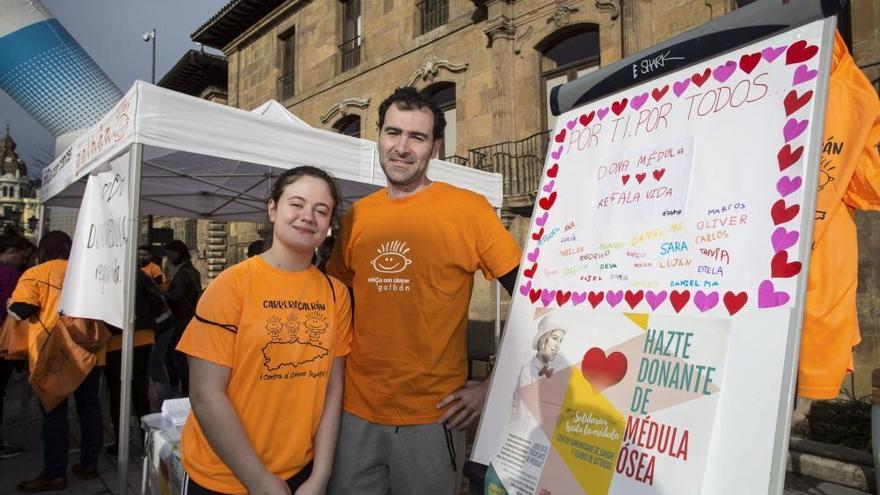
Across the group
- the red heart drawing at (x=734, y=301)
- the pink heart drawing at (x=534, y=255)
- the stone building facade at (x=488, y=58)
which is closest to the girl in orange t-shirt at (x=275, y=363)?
the pink heart drawing at (x=534, y=255)

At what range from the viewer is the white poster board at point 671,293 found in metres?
1.05

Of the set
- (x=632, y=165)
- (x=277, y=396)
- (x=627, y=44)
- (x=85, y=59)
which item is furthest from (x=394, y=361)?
(x=627, y=44)

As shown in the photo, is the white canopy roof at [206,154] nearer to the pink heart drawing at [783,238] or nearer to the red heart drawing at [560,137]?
the red heart drawing at [560,137]

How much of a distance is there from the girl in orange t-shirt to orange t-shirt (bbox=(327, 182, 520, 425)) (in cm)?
10

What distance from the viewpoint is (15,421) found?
557 centimetres

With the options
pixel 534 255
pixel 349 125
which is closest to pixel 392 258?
pixel 534 255

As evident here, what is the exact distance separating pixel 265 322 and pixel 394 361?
16.6 inches

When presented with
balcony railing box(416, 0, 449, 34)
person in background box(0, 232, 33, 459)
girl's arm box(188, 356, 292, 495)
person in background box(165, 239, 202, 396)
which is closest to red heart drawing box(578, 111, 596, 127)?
girl's arm box(188, 356, 292, 495)

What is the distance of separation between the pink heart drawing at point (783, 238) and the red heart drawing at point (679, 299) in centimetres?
21

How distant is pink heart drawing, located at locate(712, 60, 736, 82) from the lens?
133 centimetres

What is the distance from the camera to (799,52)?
1.21m

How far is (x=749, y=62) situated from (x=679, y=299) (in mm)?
623

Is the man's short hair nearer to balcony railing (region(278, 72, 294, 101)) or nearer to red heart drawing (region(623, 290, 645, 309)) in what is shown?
red heart drawing (region(623, 290, 645, 309))

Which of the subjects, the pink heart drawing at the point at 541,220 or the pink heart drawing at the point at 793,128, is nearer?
the pink heart drawing at the point at 793,128
